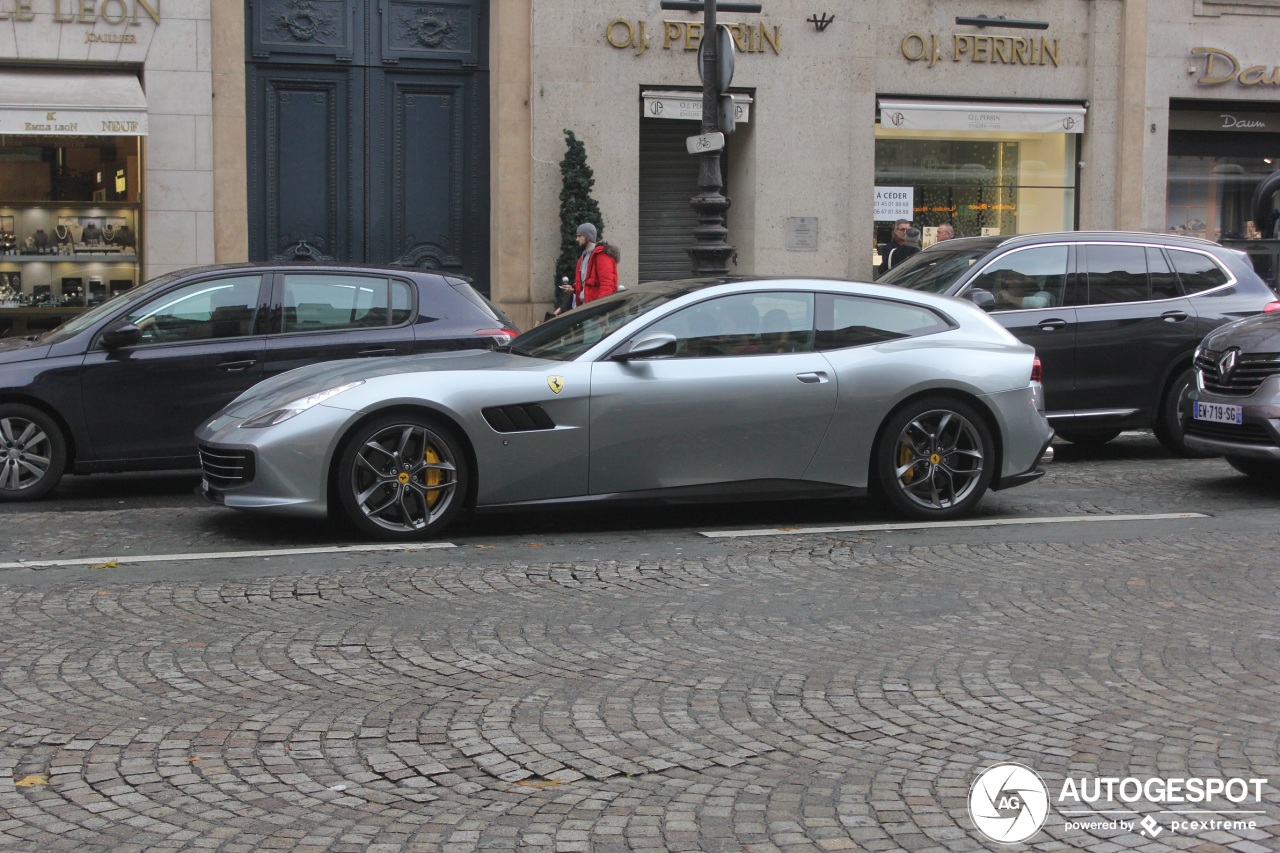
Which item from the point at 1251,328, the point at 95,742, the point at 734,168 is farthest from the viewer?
the point at 734,168

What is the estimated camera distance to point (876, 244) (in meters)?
21.0

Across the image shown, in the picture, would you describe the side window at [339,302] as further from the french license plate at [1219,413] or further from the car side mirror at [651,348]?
the french license plate at [1219,413]

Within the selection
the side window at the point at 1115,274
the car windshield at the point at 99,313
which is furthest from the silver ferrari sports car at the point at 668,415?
the side window at the point at 1115,274

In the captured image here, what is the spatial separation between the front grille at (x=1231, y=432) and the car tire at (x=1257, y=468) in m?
0.41

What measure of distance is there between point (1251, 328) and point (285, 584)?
6766 mm

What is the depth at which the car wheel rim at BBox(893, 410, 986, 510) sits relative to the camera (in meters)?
8.70

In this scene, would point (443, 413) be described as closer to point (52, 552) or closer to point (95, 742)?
point (52, 552)

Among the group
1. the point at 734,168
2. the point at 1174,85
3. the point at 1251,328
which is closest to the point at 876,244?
the point at 734,168

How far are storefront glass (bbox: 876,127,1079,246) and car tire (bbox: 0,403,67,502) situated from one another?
13.6 meters

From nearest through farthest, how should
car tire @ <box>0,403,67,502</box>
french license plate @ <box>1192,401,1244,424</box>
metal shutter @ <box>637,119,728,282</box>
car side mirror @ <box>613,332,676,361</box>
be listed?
car side mirror @ <box>613,332,676,361</box>
car tire @ <box>0,403,67,502</box>
french license plate @ <box>1192,401,1244,424</box>
metal shutter @ <box>637,119,728,282</box>

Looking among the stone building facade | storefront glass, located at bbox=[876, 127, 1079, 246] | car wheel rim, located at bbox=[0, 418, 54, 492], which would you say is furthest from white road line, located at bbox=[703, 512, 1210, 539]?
storefront glass, located at bbox=[876, 127, 1079, 246]

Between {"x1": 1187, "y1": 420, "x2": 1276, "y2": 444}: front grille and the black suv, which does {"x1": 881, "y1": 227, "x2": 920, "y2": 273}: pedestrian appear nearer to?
the black suv

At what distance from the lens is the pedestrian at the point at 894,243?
18.8 m

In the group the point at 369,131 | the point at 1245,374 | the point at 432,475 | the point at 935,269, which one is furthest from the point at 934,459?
the point at 369,131
